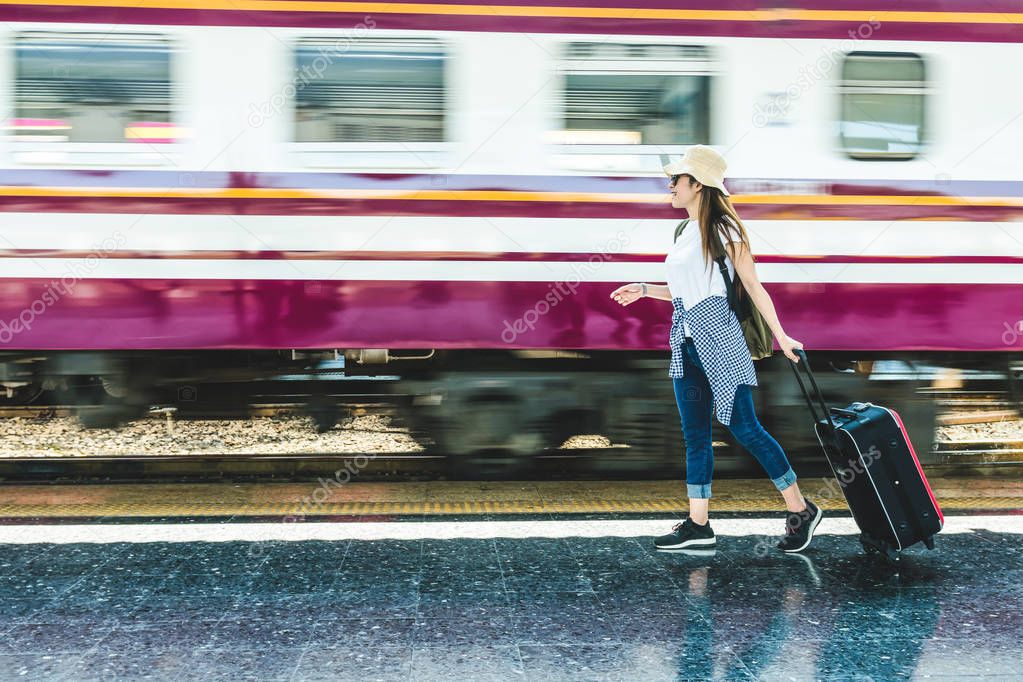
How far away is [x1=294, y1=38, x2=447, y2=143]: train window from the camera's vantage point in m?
4.96

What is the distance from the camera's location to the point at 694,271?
3.89 metres

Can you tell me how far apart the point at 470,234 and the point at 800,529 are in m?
2.24

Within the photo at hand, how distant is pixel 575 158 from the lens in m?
5.05

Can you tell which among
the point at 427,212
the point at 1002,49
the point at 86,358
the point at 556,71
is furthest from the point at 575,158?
the point at 86,358

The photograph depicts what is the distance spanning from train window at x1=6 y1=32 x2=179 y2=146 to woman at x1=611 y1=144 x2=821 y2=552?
2.73m

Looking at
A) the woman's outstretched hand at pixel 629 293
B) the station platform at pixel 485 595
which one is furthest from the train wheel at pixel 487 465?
the woman's outstretched hand at pixel 629 293

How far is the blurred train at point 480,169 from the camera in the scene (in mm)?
4922

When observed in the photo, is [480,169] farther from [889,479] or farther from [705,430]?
[889,479]

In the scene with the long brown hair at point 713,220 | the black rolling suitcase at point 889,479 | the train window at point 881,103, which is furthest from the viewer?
the train window at point 881,103

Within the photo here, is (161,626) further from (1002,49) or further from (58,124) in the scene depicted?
(1002,49)

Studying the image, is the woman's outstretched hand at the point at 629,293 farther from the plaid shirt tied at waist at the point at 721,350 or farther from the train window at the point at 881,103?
the train window at the point at 881,103

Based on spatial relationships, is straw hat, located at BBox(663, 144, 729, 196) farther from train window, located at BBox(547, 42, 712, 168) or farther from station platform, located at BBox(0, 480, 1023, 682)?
station platform, located at BBox(0, 480, 1023, 682)

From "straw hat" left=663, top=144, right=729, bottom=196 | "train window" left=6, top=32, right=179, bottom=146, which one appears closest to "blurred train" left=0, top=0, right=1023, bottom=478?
"train window" left=6, top=32, right=179, bottom=146

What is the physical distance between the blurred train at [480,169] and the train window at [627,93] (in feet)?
0.05
